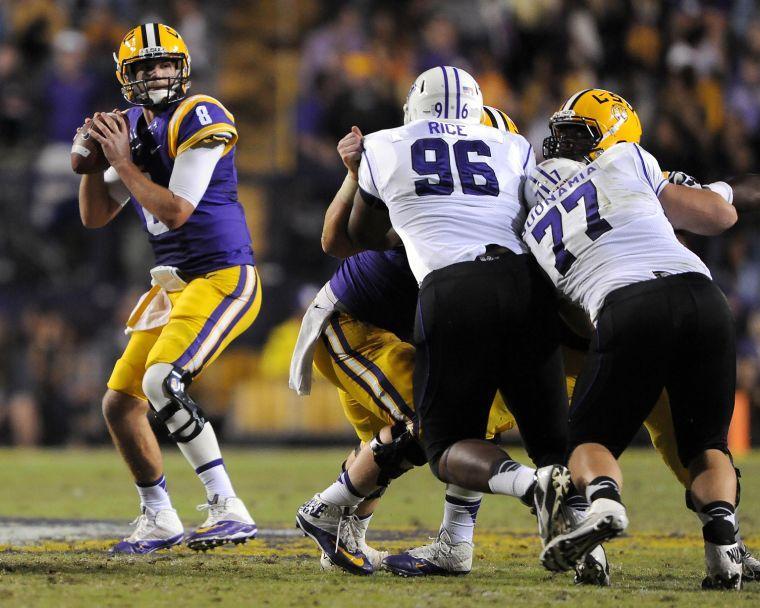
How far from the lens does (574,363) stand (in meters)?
5.22

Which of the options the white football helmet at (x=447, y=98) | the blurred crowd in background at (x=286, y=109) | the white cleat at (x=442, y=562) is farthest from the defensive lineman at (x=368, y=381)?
the blurred crowd in background at (x=286, y=109)

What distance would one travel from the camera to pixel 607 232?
173 inches

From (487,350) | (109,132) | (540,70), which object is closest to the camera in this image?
(487,350)

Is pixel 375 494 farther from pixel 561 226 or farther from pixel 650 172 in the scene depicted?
pixel 650 172

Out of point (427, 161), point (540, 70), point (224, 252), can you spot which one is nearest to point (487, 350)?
point (427, 161)

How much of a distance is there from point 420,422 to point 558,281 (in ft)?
2.22

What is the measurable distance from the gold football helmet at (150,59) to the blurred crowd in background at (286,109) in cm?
649

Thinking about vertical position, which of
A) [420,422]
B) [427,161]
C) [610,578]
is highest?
[427,161]

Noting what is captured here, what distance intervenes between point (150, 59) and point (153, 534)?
2.07 m

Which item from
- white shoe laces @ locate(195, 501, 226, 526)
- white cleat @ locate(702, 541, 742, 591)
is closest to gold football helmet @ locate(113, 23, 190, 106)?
white shoe laces @ locate(195, 501, 226, 526)

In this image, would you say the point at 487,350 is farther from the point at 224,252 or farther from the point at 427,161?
the point at 224,252

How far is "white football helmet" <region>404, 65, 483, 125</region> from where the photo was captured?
4.88 metres

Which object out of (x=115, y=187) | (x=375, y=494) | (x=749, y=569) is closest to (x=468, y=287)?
(x=375, y=494)

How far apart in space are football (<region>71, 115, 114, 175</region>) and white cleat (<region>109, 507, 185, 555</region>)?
4.99 feet
